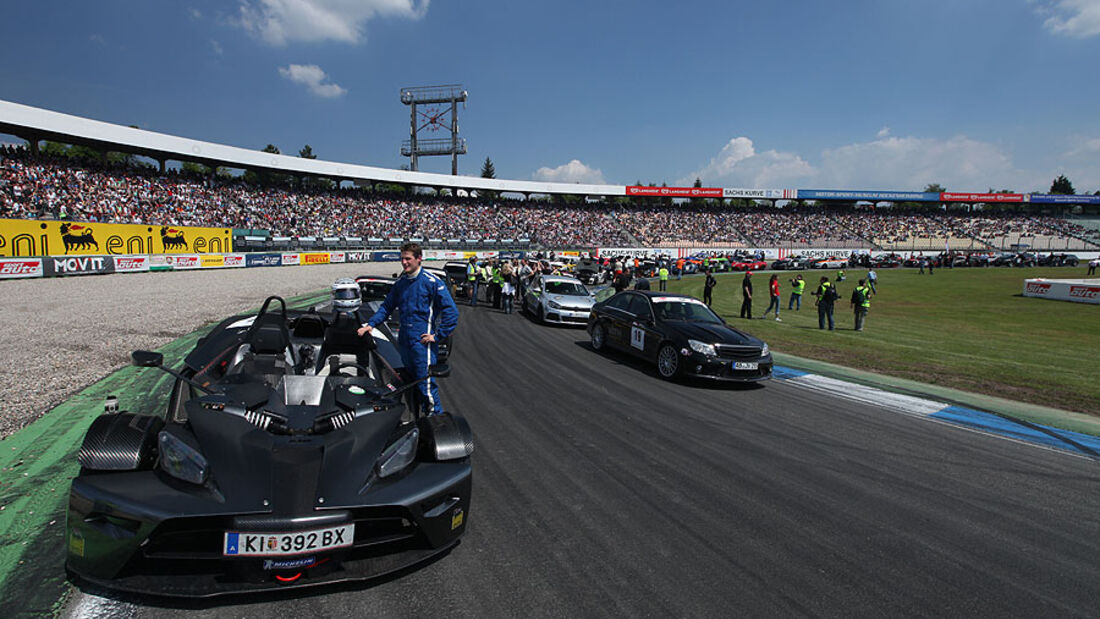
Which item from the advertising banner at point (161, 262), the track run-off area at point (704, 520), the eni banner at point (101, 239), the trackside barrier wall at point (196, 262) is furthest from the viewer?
the advertising banner at point (161, 262)

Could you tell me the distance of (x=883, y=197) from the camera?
231 feet

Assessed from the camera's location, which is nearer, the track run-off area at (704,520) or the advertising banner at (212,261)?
the track run-off area at (704,520)

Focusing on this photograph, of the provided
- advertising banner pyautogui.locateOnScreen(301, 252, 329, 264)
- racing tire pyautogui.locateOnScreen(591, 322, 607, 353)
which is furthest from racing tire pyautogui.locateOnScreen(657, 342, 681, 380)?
advertising banner pyautogui.locateOnScreen(301, 252, 329, 264)

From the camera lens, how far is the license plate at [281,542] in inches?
94.5

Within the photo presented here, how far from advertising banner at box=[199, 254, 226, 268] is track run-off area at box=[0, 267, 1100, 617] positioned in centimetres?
2870

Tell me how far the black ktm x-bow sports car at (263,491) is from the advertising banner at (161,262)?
30039 millimetres

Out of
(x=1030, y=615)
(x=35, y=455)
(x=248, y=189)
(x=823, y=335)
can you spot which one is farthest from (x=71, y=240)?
(x=1030, y=615)

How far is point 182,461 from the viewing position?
9.03 feet

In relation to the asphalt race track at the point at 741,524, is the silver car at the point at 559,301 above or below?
above

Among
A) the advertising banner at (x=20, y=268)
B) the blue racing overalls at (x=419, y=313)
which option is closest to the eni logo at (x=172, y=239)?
the advertising banner at (x=20, y=268)

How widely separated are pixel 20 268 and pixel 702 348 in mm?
26810

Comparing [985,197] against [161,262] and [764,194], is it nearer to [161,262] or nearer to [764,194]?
[764,194]

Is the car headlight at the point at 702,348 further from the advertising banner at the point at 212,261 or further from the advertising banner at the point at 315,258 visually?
the advertising banner at the point at 315,258

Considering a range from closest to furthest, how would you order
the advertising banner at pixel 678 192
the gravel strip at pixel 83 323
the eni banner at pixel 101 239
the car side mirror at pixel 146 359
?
the car side mirror at pixel 146 359
the gravel strip at pixel 83 323
the eni banner at pixel 101 239
the advertising banner at pixel 678 192
